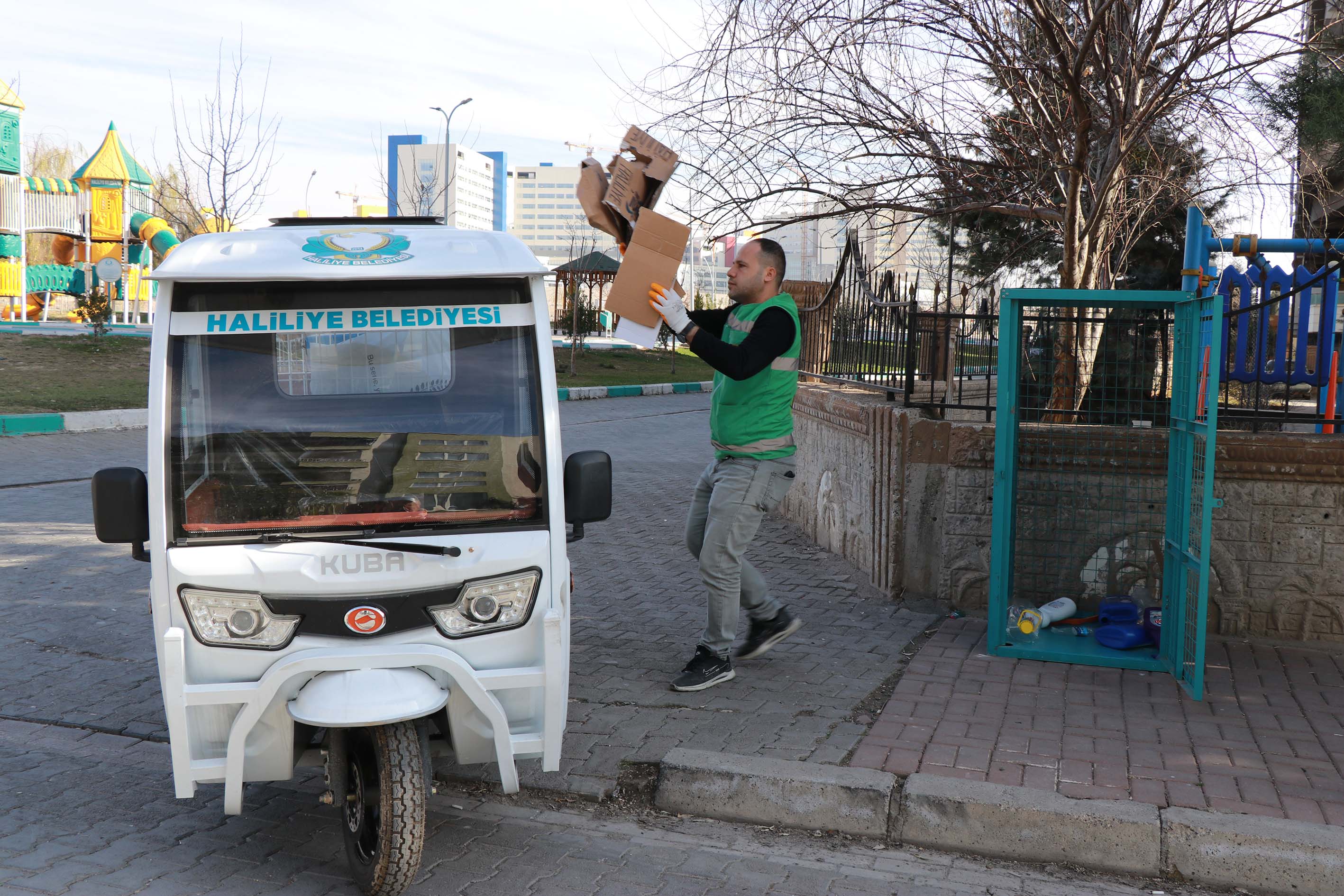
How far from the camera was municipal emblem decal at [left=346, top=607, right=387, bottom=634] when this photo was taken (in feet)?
10.5

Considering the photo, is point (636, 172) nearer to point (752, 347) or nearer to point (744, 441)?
point (752, 347)

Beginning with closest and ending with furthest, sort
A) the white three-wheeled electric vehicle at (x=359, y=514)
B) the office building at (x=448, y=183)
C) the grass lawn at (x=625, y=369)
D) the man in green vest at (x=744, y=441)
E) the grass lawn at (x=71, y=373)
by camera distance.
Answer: the white three-wheeled electric vehicle at (x=359, y=514), the man in green vest at (x=744, y=441), the grass lawn at (x=71, y=373), the grass lawn at (x=625, y=369), the office building at (x=448, y=183)

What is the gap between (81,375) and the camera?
64.7 ft

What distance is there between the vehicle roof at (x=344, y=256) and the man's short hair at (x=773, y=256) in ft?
5.43

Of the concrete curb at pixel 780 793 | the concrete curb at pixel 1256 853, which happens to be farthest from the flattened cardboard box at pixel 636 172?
the concrete curb at pixel 1256 853

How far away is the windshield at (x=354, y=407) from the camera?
3.34 metres

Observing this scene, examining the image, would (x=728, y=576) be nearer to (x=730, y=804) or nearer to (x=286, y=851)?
(x=730, y=804)

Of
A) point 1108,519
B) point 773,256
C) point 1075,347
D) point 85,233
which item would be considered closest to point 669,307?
point 773,256

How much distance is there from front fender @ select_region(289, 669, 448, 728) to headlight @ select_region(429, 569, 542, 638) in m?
0.18

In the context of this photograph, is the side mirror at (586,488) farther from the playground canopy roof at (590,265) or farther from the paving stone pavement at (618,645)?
the playground canopy roof at (590,265)

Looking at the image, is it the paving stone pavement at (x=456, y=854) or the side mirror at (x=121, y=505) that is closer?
the side mirror at (x=121, y=505)

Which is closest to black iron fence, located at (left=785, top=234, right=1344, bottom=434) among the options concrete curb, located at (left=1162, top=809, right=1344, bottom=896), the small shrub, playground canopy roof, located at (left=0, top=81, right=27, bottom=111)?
concrete curb, located at (left=1162, top=809, right=1344, bottom=896)

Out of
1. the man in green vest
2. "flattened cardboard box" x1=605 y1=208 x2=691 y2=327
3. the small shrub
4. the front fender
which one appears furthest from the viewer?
the small shrub

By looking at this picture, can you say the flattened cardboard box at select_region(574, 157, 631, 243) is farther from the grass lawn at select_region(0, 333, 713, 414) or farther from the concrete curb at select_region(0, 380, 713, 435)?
the grass lawn at select_region(0, 333, 713, 414)
